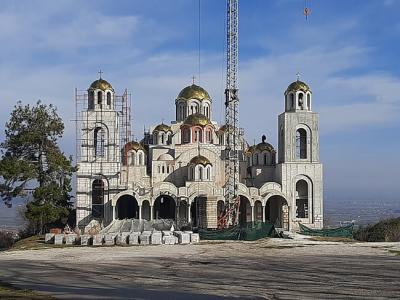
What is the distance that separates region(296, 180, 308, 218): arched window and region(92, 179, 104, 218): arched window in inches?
660

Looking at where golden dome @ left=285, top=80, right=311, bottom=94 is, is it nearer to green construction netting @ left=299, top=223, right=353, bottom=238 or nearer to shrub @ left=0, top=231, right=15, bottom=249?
green construction netting @ left=299, top=223, right=353, bottom=238

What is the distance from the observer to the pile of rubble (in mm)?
39188

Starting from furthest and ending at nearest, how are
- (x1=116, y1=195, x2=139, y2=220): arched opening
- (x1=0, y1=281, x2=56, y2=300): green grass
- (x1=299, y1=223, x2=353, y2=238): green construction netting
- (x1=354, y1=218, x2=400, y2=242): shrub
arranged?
1. (x1=116, y1=195, x2=139, y2=220): arched opening
2. (x1=299, y1=223, x2=353, y2=238): green construction netting
3. (x1=354, y1=218, x2=400, y2=242): shrub
4. (x1=0, y1=281, x2=56, y2=300): green grass

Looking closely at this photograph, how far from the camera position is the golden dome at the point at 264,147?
190 ft

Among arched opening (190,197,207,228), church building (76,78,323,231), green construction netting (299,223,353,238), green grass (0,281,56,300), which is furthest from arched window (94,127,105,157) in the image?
green grass (0,281,56,300)

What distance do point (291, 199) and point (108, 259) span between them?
27271 mm

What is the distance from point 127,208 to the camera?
5803cm

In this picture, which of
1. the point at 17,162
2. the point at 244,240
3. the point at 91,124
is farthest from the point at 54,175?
the point at 244,240

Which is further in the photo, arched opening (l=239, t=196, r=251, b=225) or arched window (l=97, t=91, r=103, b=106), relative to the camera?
arched window (l=97, t=91, r=103, b=106)

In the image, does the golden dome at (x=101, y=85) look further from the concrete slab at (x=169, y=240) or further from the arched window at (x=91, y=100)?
the concrete slab at (x=169, y=240)

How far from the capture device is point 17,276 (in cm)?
2270

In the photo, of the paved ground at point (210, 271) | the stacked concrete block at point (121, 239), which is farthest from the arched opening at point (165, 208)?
the paved ground at point (210, 271)

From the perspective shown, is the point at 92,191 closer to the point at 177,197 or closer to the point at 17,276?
the point at 177,197

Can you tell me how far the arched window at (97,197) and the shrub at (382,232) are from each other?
825 inches
